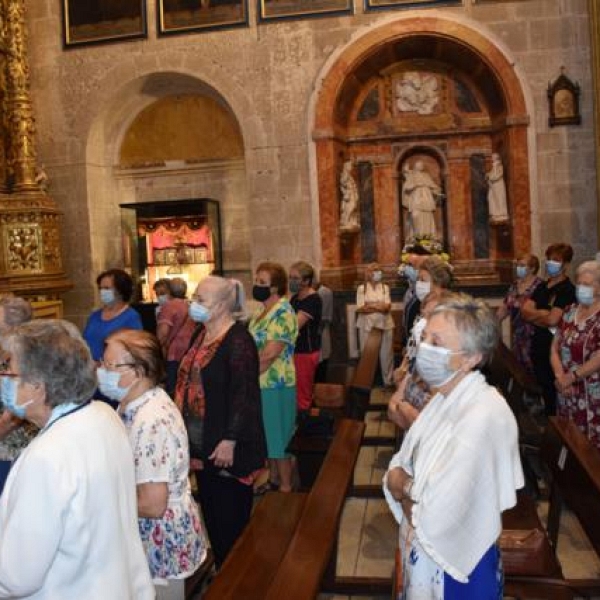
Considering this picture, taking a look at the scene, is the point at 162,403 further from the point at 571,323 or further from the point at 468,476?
the point at 571,323

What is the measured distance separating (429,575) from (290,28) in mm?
10850

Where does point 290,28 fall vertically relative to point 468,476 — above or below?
above

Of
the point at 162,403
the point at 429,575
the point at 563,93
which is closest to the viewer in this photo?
the point at 429,575

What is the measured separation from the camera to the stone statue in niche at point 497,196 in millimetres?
11969

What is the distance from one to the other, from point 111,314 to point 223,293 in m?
2.01

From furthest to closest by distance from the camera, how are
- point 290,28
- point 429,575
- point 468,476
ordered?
point 290,28 → point 429,575 → point 468,476

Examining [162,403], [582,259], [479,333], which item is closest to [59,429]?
[162,403]

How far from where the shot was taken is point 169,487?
10.4 ft

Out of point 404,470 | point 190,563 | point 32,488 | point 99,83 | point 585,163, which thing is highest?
point 99,83

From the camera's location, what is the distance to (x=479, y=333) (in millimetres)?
2732

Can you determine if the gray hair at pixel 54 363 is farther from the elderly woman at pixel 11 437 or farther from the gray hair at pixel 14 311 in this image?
the gray hair at pixel 14 311

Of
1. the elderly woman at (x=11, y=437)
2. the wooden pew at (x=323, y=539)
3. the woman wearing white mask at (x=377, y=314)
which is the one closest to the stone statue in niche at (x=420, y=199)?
the woman wearing white mask at (x=377, y=314)

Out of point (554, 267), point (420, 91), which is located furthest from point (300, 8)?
point (554, 267)

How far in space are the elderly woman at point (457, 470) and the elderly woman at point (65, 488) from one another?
3.11ft
